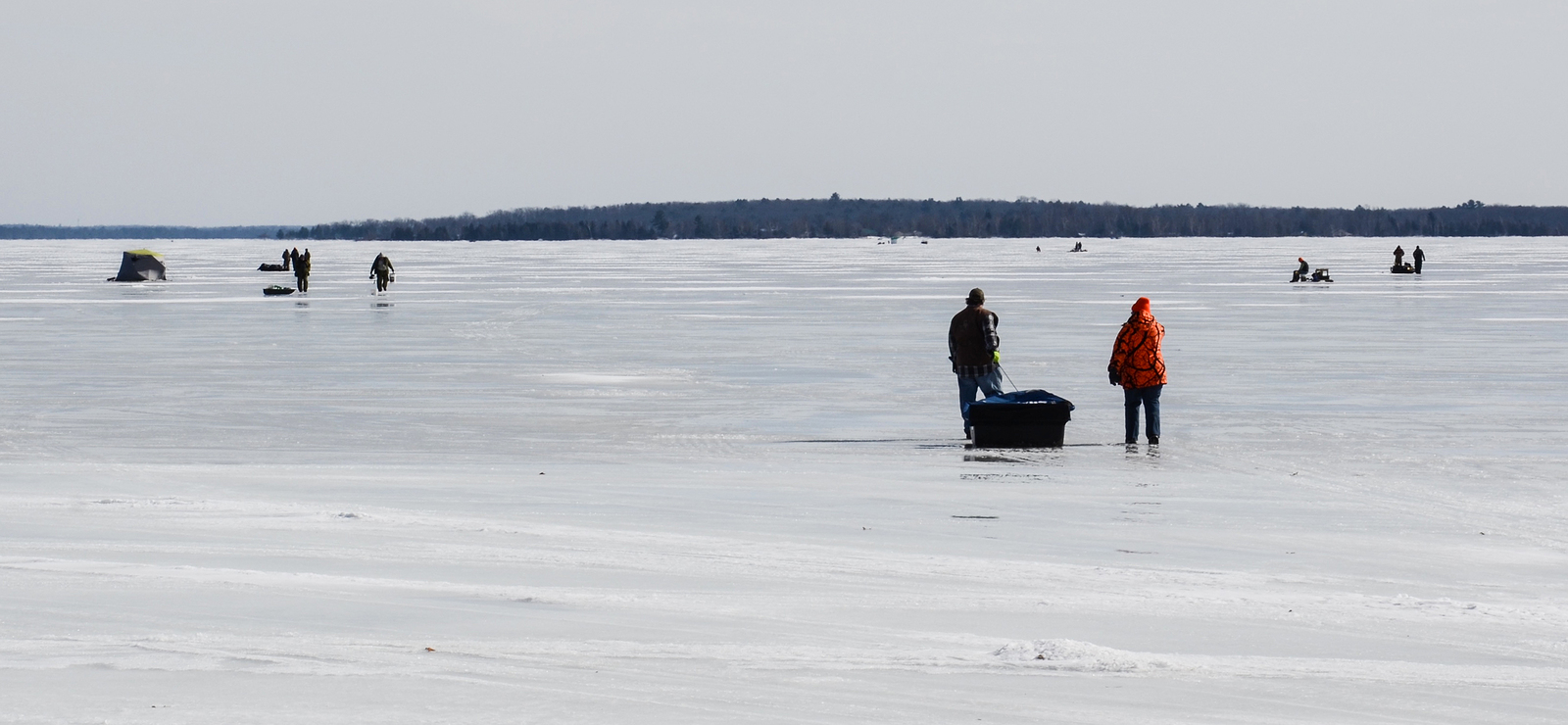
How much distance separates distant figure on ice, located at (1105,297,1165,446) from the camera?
13844 mm

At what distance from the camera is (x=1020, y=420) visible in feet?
44.9

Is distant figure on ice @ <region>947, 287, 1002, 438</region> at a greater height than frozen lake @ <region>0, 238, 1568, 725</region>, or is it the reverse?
distant figure on ice @ <region>947, 287, 1002, 438</region>

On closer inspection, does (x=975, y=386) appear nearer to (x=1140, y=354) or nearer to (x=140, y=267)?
(x=1140, y=354)

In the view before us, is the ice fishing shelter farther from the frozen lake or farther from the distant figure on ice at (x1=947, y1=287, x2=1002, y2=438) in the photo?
the distant figure on ice at (x1=947, y1=287, x2=1002, y2=438)

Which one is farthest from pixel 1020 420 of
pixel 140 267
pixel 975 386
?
pixel 140 267

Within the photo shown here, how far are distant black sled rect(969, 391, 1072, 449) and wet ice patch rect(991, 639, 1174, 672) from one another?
705 centimetres

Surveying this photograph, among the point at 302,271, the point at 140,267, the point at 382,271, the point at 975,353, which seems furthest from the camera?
the point at 140,267

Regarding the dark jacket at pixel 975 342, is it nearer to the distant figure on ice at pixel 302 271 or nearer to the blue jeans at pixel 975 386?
the blue jeans at pixel 975 386

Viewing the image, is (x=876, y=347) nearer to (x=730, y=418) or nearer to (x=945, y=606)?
(x=730, y=418)

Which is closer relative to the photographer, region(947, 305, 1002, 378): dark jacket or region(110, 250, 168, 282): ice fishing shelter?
region(947, 305, 1002, 378): dark jacket

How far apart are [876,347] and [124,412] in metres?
11.6

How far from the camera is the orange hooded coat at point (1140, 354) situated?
13836 millimetres

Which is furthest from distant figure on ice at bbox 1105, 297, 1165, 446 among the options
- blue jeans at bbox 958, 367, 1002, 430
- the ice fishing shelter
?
the ice fishing shelter

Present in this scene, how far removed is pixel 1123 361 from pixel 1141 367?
17 centimetres
